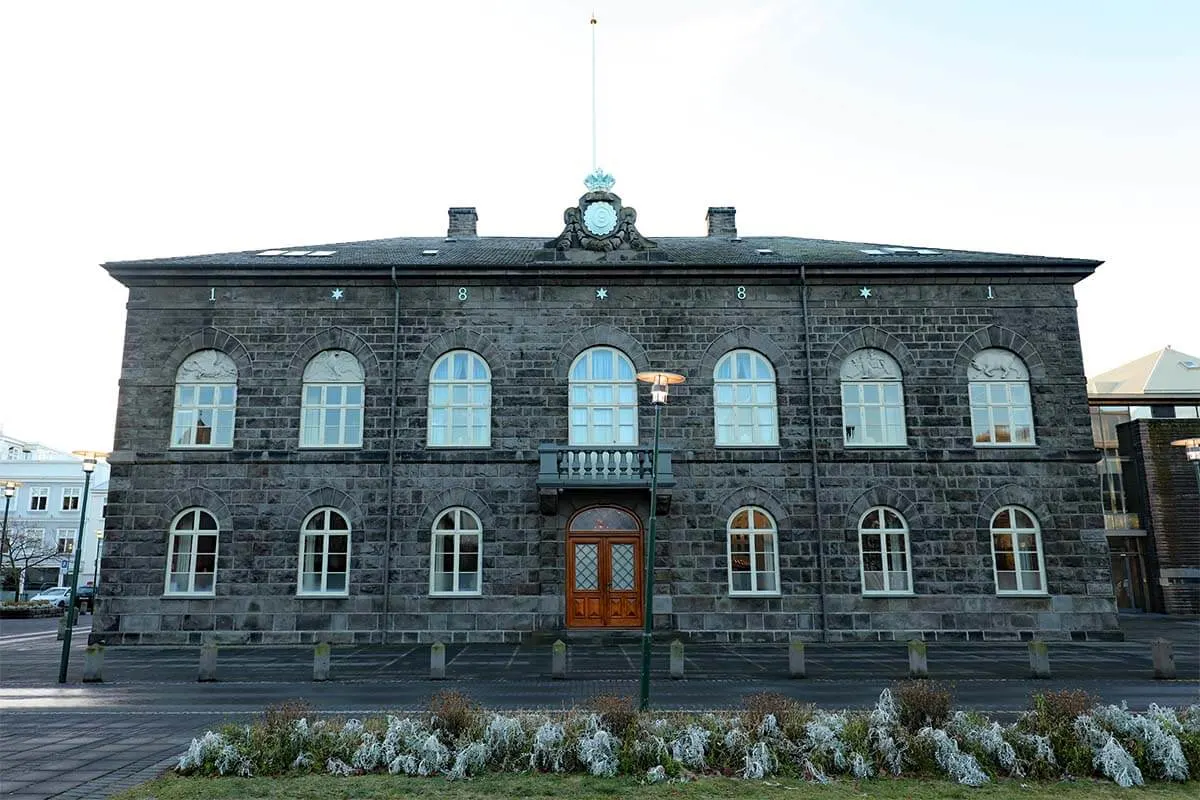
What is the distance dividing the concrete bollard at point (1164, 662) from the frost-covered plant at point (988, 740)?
9251 millimetres

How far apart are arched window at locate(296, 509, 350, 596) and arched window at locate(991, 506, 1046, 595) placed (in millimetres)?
17051

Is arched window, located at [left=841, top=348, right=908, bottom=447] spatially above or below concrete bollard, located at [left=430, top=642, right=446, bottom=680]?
above

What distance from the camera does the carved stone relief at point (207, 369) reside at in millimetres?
22938

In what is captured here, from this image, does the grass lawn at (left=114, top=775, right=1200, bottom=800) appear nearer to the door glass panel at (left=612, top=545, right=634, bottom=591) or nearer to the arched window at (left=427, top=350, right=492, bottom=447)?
the door glass panel at (left=612, top=545, right=634, bottom=591)

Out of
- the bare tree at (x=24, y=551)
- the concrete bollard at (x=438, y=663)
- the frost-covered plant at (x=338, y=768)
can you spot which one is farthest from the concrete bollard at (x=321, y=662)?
the bare tree at (x=24, y=551)

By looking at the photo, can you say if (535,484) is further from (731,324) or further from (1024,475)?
(1024,475)

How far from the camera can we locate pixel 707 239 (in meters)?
28.7

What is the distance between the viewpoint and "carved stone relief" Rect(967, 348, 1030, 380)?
910 inches

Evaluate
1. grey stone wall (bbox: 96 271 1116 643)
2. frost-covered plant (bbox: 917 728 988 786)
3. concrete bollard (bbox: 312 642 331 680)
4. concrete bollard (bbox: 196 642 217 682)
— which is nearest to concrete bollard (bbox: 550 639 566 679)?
concrete bollard (bbox: 312 642 331 680)

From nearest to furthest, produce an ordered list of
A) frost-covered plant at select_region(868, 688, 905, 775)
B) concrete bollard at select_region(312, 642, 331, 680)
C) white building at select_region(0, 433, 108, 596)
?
frost-covered plant at select_region(868, 688, 905, 775) < concrete bollard at select_region(312, 642, 331, 680) < white building at select_region(0, 433, 108, 596)

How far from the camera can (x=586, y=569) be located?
22000 millimetres

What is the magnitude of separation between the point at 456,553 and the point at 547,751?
13.6m

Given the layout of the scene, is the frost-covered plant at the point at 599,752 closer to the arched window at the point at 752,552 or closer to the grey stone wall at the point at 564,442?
the grey stone wall at the point at 564,442

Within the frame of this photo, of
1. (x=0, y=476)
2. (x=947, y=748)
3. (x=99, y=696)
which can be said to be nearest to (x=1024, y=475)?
(x=947, y=748)
